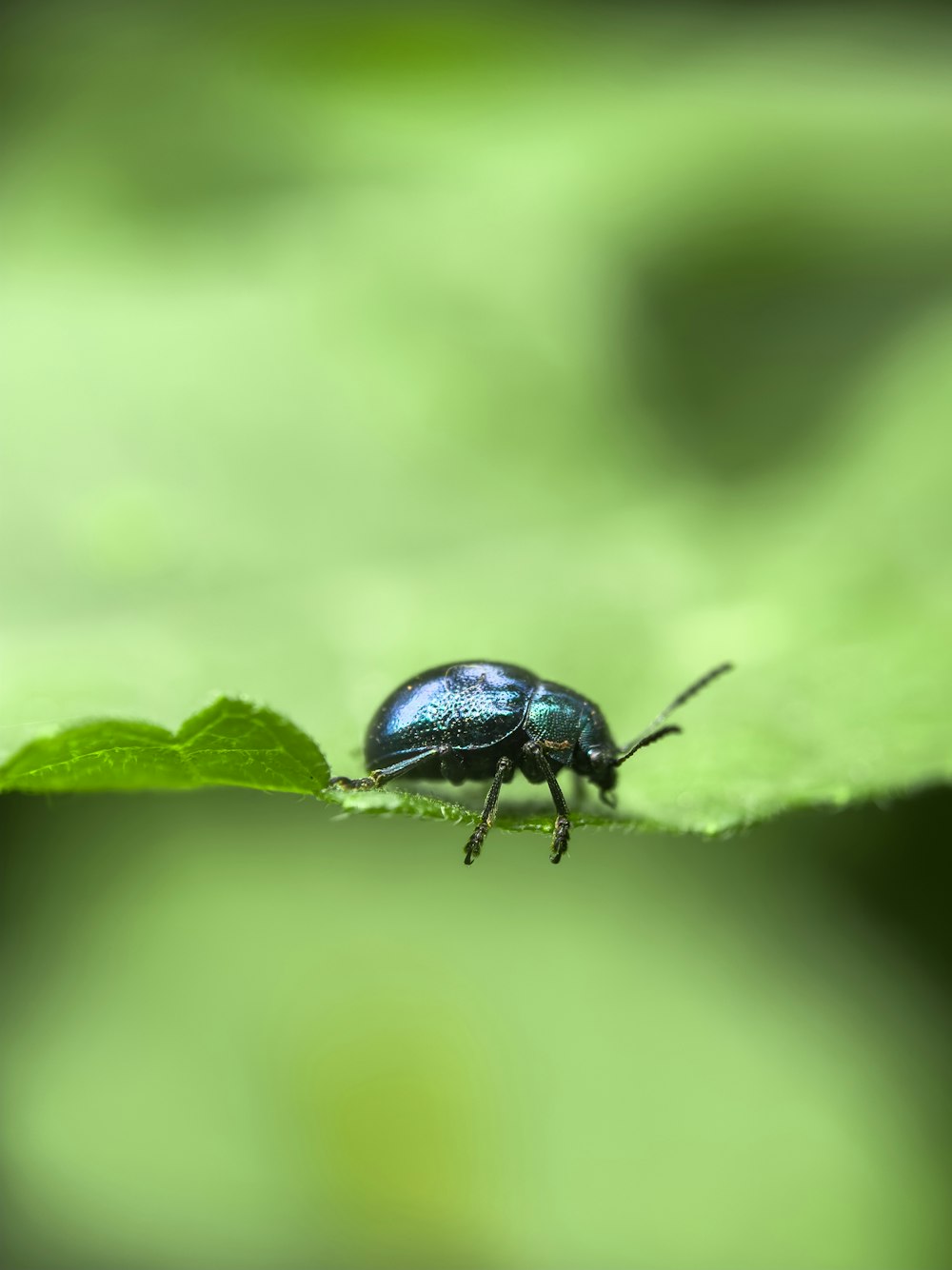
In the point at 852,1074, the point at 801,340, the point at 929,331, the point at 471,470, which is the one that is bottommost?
the point at 852,1074

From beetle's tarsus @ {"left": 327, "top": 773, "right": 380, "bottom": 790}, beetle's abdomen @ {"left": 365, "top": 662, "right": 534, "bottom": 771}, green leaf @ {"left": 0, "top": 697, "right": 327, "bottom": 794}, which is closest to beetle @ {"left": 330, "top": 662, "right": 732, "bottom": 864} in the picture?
beetle's abdomen @ {"left": 365, "top": 662, "right": 534, "bottom": 771}

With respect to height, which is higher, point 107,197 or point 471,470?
point 107,197

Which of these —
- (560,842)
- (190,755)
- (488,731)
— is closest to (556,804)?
(560,842)

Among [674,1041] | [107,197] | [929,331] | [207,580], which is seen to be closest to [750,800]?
[674,1041]

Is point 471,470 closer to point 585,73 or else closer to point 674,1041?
point 674,1041

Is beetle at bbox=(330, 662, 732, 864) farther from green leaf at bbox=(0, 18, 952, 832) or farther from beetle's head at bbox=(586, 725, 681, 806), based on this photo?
green leaf at bbox=(0, 18, 952, 832)

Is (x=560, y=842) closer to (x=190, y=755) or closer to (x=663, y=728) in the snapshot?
(x=663, y=728)
